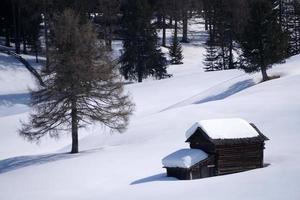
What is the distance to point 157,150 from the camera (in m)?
31.3

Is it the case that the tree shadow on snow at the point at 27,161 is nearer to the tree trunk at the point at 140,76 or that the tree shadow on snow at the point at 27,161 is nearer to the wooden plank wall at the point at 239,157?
the wooden plank wall at the point at 239,157

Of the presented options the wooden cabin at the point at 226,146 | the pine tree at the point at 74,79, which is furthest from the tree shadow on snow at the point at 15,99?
the wooden cabin at the point at 226,146

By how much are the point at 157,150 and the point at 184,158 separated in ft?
19.2

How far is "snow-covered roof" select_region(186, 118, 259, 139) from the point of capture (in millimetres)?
26764

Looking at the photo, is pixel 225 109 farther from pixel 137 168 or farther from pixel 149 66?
pixel 149 66

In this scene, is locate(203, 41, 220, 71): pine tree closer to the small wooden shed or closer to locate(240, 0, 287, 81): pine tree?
locate(240, 0, 287, 81): pine tree

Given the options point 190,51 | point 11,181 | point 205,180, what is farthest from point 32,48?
point 205,180

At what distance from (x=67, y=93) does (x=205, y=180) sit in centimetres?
1113

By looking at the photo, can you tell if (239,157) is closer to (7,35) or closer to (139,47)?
(139,47)

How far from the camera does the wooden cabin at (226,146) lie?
26484mm

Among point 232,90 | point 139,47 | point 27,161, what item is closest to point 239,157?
point 27,161

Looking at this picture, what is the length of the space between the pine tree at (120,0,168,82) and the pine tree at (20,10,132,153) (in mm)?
29226

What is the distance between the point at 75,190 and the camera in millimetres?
25078

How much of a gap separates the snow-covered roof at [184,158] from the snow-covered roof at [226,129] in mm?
1098
